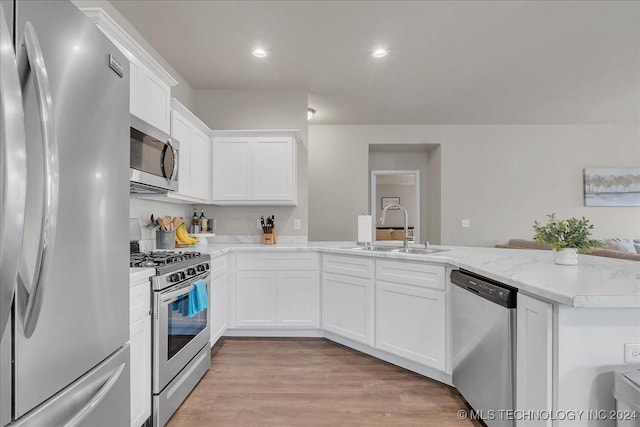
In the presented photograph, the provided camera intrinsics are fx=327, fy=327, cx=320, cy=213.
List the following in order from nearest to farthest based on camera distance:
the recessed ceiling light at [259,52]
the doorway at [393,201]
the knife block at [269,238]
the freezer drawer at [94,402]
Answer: the freezer drawer at [94,402]
the recessed ceiling light at [259,52]
the knife block at [269,238]
the doorway at [393,201]

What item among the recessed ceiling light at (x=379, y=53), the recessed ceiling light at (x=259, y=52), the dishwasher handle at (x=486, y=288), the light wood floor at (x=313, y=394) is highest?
the recessed ceiling light at (x=379, y=53)

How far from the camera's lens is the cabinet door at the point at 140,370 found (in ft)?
5.17

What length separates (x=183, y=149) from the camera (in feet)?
9.44

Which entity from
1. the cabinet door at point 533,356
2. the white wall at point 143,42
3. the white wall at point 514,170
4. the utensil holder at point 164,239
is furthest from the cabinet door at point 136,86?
the white wall at point 514,170

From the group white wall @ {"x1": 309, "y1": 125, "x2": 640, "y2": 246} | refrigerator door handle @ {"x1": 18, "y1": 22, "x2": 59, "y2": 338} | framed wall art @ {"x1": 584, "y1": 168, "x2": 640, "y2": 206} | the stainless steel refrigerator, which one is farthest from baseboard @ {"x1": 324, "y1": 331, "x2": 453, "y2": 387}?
framed wall art @ {"x1": 584, "y1": 168, "x2": 640, "y2": 206}

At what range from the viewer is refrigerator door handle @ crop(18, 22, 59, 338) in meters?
0.78

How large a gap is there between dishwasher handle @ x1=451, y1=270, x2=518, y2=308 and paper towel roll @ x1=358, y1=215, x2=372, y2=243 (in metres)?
1.16

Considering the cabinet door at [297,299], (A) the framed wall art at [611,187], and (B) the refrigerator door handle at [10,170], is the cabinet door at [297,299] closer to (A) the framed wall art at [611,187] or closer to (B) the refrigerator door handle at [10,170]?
(B) the refrigerator door handle at [10,170]

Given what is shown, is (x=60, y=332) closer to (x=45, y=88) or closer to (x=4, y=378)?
(x=4, y=378)

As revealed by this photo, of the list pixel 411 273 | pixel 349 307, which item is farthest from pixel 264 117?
pixel 411 273

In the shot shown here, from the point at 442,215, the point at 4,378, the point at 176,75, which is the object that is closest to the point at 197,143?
the point at 176,75

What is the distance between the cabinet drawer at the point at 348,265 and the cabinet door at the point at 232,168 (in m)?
1.16

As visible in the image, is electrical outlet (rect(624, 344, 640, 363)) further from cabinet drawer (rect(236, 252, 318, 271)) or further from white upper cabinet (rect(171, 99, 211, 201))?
white upper cabinet (rect(171, 99, 211, 201))

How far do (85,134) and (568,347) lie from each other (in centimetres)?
179
